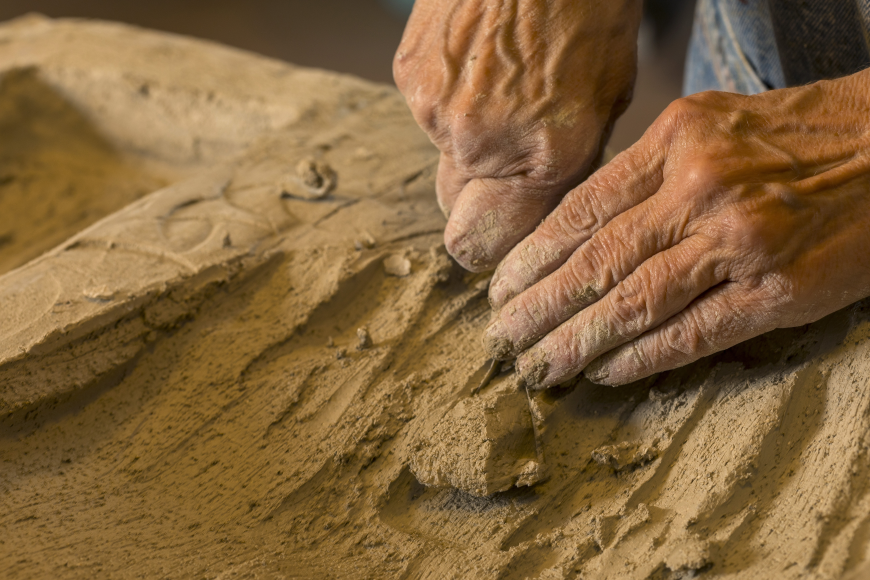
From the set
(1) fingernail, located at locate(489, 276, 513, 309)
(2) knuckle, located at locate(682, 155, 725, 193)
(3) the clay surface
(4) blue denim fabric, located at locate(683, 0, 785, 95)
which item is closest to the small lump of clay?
(3) the clay surface

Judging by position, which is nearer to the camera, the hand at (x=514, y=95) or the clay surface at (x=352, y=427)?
the clay surface at (x=352, y=427)

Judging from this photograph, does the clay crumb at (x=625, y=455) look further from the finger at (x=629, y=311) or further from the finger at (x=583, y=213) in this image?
the finger at (x=583, y=213)

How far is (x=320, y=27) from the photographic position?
194 inches

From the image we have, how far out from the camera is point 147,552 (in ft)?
3.43

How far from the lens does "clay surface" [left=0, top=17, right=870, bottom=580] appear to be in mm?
996

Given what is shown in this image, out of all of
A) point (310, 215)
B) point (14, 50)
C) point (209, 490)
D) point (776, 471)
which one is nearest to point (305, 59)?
point (14, 50)

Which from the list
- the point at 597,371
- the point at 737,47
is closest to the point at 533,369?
the point at 597,371

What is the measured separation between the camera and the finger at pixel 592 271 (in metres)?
1.06

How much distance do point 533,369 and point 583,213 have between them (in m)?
0.32

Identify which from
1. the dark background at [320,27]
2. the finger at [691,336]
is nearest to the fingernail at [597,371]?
the finger at [691,336]

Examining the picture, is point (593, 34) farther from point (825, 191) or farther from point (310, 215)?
point (310, 215)

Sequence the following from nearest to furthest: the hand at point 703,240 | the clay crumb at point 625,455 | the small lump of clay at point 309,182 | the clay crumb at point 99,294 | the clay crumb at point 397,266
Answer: the hand at point 703,240, the clay crumb at point 625,455, the clay crumb at point 99,294, the clay crumb at point 397,266, the small lump of clay at point 309,182

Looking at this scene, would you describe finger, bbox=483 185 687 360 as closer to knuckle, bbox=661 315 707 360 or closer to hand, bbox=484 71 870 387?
hand, bbox=484 71 870 387

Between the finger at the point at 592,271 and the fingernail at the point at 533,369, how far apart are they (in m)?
0.03
